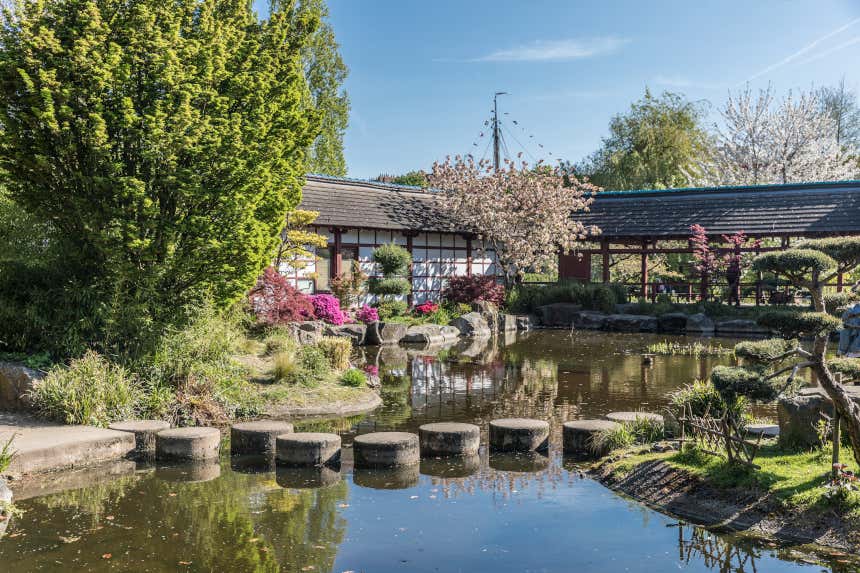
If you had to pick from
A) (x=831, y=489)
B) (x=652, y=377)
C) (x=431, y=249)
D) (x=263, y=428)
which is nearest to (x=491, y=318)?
(x=431, y=249)

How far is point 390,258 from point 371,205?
9.41ft

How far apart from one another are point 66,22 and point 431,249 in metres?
19.6

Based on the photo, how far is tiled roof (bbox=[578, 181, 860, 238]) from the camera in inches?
1002

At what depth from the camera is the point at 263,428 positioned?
9.44 m

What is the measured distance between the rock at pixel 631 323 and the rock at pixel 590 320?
0.17m

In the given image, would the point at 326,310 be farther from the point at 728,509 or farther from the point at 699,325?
the point at 728,509

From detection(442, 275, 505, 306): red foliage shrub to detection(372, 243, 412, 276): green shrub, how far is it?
2.06 m

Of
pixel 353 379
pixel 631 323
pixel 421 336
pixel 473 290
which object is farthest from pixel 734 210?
pixel 353 379

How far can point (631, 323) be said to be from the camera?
24.8 meters

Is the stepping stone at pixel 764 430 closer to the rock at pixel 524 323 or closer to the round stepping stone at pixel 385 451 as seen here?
the round stepping stone at pixel 385 451

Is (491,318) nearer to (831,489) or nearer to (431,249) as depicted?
(431,249)

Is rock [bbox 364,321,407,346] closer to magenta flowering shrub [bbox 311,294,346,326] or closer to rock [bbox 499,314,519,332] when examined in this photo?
magenta flowering shrub [bbox 311,294,346,326]

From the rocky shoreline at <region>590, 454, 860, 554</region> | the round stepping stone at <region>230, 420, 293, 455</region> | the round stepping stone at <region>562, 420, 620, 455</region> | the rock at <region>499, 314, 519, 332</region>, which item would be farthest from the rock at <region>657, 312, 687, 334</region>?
the round stepping stone at <region>230, 420, 293, 455</region>

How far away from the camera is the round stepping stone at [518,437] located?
30.4 feet
